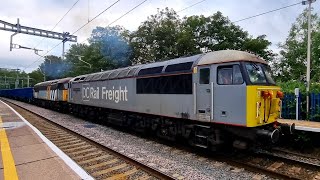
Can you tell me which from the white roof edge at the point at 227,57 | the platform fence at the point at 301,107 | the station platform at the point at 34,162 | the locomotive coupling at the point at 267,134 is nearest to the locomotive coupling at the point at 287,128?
the locomotive coupling at the point at 267,134

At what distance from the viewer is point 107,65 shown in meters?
33.8

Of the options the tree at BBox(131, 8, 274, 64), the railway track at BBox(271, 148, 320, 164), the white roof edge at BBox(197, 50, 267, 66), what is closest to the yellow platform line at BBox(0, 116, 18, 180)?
the white roof edge at BBox(197, 50, 267, 66)

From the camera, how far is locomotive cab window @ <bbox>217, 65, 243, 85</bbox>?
26.4 ft

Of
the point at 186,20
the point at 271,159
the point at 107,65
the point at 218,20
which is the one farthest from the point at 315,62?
the point at 271,159

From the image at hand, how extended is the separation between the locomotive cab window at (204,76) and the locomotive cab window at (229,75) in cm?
40

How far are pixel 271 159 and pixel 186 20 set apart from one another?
103ft

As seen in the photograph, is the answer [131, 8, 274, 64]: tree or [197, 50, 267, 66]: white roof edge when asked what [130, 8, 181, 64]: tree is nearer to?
[131, 8, 274, 64]: tree

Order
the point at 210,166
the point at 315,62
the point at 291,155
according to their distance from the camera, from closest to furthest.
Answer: the point at 210,166
the point at 291,155
the point at 315,62

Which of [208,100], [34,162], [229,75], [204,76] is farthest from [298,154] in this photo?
[34,162]

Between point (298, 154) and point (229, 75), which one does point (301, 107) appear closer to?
point (298, 154)

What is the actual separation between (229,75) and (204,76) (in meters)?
0.90

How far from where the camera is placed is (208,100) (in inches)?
346

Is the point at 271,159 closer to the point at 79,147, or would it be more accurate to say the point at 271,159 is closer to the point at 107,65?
the point at 79,147

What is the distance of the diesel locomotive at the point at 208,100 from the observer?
7934 millimetres
